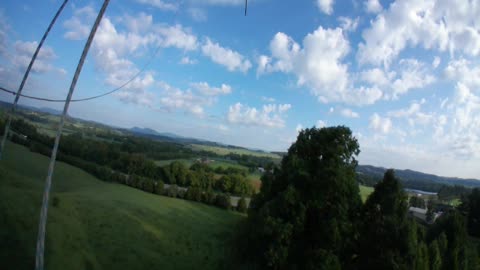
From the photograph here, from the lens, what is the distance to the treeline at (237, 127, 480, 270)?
15.2 m

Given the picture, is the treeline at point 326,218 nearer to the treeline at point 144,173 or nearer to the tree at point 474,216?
the treeline at point 144,173

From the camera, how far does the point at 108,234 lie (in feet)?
88.5

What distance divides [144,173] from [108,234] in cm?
4448

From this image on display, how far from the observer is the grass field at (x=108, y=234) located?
18.5m

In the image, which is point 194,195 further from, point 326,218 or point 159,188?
point 326,218

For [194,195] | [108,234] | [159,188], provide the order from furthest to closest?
[159,188] < [194,195] < [108,234]

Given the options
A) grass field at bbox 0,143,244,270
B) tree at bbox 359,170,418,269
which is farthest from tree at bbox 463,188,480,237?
tree at bbox 359,170,418,269

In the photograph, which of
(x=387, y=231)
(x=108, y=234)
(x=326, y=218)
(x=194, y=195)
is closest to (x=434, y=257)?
(x=387, y=231)

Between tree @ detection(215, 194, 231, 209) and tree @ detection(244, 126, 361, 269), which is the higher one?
tree @ detection(244, 126, 361, 269)

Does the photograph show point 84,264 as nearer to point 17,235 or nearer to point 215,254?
point 17,235

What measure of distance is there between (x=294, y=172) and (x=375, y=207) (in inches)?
227

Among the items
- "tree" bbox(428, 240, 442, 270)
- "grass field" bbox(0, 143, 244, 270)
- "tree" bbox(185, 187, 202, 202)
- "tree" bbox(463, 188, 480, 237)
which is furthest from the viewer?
"tree" bbox(185, 187, 202, 202)

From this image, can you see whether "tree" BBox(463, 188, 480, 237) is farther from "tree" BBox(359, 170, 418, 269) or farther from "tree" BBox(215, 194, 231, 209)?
"tree" BBox(359, 170, 418, 269)

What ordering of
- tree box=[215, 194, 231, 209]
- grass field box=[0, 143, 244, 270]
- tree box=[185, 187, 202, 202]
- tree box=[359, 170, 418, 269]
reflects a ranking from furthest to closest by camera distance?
1. tree box=[185, 187, 202, 202]
2. tree box=[215, 194, 231, 209]
3. grass field box=[0, 143, 244, 270]
4. tree box=[359, 170, 418, 269]
